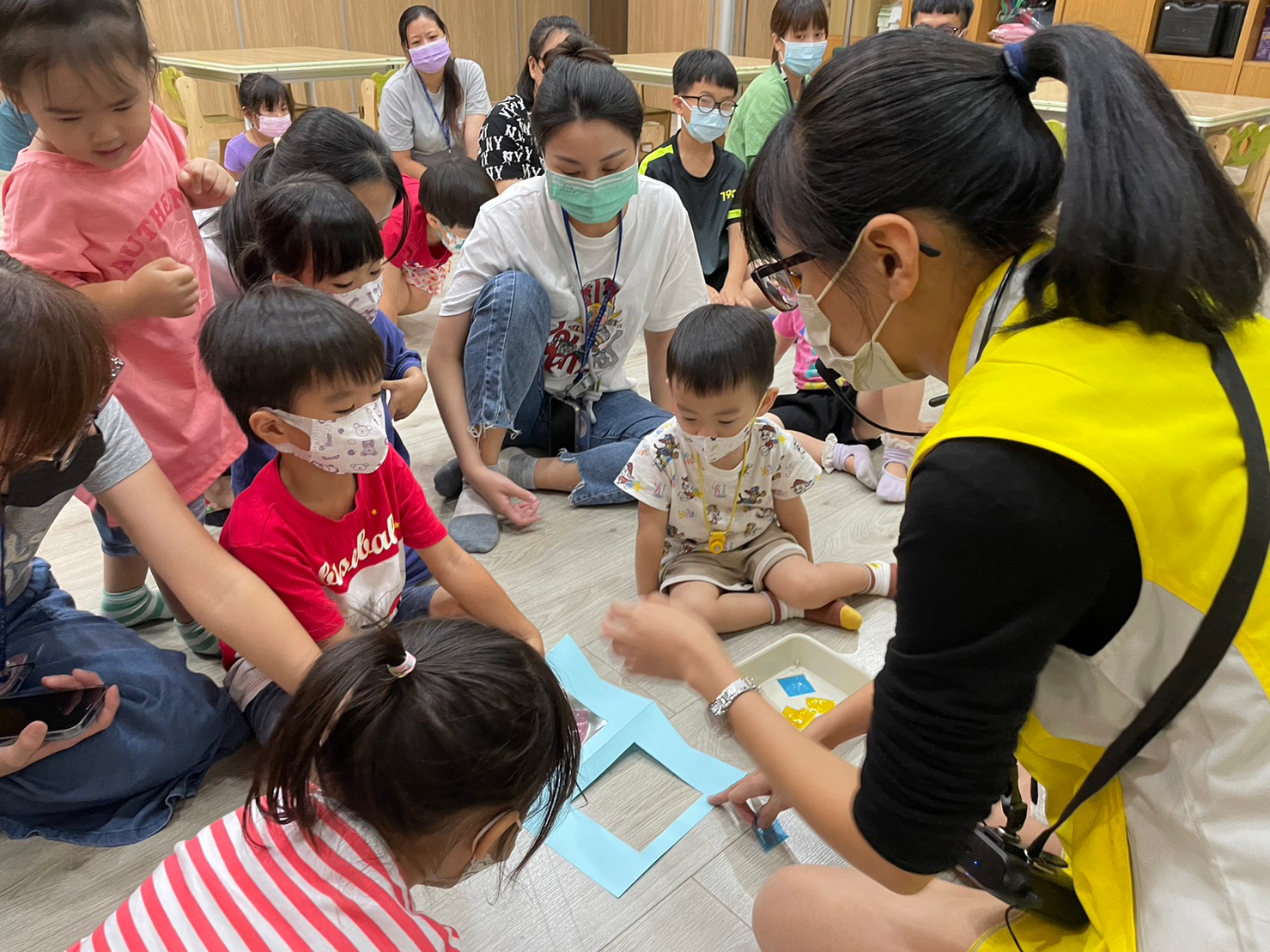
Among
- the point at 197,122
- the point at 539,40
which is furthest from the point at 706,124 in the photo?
the point at 197,122

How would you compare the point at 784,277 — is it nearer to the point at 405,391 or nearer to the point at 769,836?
the point at 769,836

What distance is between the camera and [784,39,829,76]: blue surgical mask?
3.25 m

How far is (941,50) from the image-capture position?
70 centimetres

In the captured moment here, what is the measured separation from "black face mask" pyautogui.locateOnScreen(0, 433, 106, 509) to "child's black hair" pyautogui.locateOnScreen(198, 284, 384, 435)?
0.61 feet

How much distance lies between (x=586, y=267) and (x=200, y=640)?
1.09 metres

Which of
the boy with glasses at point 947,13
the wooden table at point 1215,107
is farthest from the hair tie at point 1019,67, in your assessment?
the boy with glasses at point 947,13

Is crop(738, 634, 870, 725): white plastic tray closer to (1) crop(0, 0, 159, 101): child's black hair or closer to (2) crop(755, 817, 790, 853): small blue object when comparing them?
(2) crop(755, 817, 790, 853): small blue object

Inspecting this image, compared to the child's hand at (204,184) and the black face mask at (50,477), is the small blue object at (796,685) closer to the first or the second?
the black face mask at (50,477)

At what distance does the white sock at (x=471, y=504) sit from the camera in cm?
196

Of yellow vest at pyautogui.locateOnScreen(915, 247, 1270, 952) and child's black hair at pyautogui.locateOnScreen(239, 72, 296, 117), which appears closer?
yellow vest at pyautogui.locateOnScreen(915, 247, 1270, 952)

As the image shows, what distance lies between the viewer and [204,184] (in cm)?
162

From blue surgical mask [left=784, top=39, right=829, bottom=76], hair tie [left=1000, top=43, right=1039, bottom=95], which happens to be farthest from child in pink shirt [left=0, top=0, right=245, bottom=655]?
blue surgical mask [left=784, top=39, right=829, bottom=76]

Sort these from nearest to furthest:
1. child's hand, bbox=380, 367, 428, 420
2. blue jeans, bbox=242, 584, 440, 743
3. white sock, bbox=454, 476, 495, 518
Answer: blue jeans, bbox=242, 584, 440, 743 → child's hand, bbox=380, 367, 428, 420 → white sock, bbox=454, 476, 495, 518

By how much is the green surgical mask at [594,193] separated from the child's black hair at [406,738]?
1256 mm
